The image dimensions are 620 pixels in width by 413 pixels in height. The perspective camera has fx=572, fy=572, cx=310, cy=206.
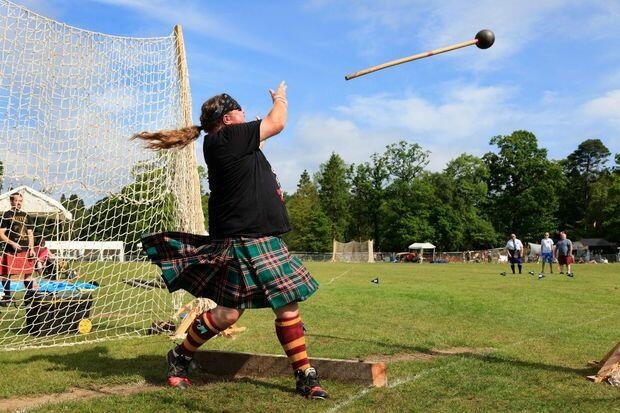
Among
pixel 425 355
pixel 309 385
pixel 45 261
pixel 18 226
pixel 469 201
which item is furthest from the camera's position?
pixel 469 201

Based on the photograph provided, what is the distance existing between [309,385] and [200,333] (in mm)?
996

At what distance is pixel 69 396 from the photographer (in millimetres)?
4199

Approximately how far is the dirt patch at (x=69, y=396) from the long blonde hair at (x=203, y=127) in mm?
1872

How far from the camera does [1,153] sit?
5.70 m

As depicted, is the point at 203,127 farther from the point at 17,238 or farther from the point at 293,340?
the point at 17,238

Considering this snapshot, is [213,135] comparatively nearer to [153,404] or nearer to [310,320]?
[153,404]

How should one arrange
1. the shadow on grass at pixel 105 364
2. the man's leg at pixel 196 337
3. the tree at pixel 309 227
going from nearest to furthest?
the man's leg at pixel 196 337 → the shadow on grass at pixel 105 364 → the tree at pixel 309 227

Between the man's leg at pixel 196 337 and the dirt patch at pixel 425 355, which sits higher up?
the man's leg at pixel 196 337

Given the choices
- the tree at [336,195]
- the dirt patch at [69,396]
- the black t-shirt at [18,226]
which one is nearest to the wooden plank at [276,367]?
the dirt patch at [69,396]

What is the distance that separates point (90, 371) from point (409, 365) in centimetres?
283

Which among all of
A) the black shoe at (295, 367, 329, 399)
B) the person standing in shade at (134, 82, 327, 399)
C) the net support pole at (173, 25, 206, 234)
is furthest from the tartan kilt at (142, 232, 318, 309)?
the net support pole at (173, 25, 206, 234)

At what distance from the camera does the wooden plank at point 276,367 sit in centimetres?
433

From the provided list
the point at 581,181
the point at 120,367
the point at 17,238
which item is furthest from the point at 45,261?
the point at 581,181

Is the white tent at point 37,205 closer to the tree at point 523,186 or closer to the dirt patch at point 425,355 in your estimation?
the dirt patch at point 425,355
